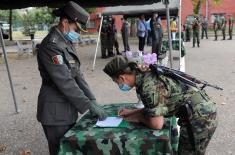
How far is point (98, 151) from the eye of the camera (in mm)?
3170

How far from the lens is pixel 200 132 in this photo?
3240mm

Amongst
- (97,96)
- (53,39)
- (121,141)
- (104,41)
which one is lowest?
(97,96)

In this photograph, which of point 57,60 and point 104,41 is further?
point 104,41

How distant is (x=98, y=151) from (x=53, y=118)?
1.84ft

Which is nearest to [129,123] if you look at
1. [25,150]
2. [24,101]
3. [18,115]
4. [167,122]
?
[167,122]

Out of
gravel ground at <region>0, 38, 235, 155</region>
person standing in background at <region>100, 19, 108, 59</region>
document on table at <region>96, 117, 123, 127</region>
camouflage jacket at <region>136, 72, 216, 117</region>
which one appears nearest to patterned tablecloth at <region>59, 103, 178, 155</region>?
document on table at <region>96, 117, 123, 127</region>

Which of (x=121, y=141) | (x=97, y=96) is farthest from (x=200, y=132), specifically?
(x=97, y=96)

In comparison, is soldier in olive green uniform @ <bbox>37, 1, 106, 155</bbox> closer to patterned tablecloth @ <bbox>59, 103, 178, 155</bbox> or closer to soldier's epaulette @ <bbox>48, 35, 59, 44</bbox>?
soldier's epaulette @ <bbox>48, 35, 59, 44</bbox>

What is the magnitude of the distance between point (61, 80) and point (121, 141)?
711 mm

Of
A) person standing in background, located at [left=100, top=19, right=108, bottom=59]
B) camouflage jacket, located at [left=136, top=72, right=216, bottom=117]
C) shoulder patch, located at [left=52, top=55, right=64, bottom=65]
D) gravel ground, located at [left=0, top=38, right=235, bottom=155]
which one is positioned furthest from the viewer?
person standing in background, located at [left=100, top=19, right=108, bottom=59]

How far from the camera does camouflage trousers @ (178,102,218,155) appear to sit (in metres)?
3.21

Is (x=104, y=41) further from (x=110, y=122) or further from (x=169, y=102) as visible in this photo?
(x=169, y=102)

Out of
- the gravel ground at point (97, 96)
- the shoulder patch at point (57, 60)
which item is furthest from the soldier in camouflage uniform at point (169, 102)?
the gravel ground at point (97, 96)

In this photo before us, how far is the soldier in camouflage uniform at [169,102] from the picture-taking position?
3.04m
